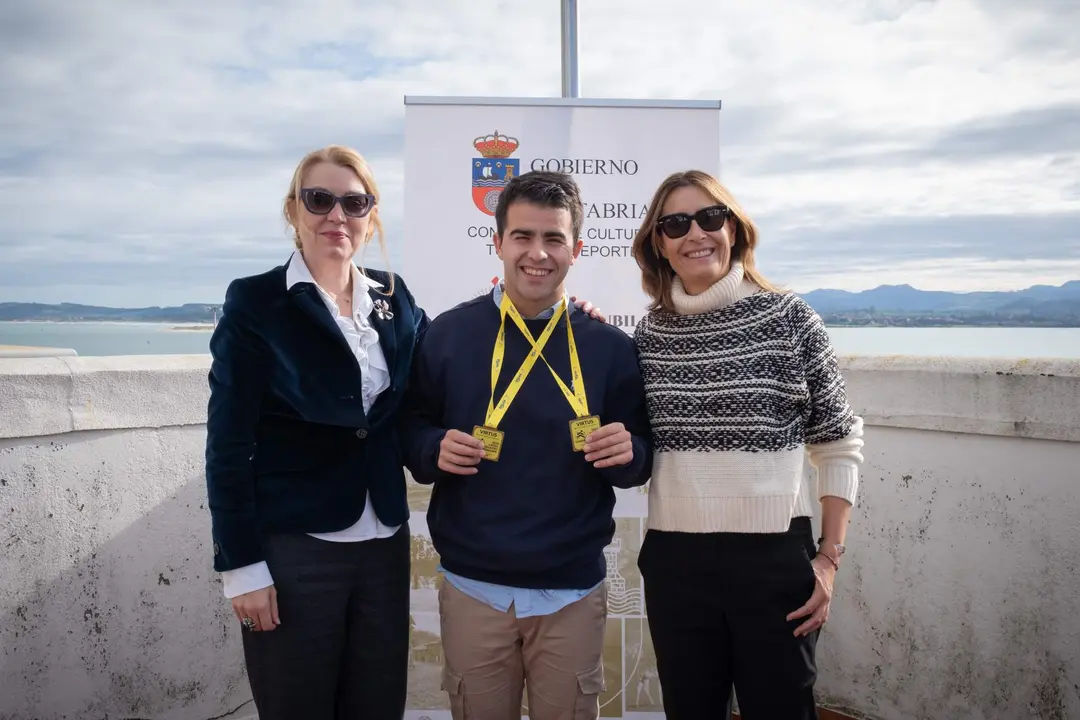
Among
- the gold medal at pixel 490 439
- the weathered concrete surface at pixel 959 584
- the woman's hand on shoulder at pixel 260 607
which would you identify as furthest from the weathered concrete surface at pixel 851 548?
the gold medal at pixel 490 439

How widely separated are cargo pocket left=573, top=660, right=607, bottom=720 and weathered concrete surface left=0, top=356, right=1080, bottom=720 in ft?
5.85

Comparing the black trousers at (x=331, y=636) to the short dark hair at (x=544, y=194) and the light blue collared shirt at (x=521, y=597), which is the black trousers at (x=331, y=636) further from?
the short dark hair at (x=544, y=194)

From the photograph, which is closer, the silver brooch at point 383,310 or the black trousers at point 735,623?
the black trousers at point 735,623

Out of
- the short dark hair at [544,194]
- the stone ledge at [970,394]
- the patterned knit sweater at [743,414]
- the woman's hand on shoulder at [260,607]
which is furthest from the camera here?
the stone ledge at [970,394]

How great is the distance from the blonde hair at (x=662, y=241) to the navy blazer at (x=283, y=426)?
0.81 metres

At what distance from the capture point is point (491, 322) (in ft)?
Result: 6.77

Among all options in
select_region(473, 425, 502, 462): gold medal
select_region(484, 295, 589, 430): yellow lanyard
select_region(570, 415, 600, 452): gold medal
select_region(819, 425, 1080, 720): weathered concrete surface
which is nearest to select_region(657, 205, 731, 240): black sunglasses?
select_region(484, 295, 589, 430): yellow lanyard

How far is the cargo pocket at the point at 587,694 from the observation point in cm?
194

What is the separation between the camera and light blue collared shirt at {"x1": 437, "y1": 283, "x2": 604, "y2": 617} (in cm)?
192

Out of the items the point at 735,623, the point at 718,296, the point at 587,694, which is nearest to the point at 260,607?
the point at 587,694

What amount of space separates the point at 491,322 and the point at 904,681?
2.44 metres

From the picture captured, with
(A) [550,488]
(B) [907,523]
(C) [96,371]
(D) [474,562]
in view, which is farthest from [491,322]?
(B) [907,523]

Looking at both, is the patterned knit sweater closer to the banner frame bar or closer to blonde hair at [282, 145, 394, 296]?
blonde hair at [282, 145, 394, 296]

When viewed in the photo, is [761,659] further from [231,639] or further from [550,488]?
[231,639]
